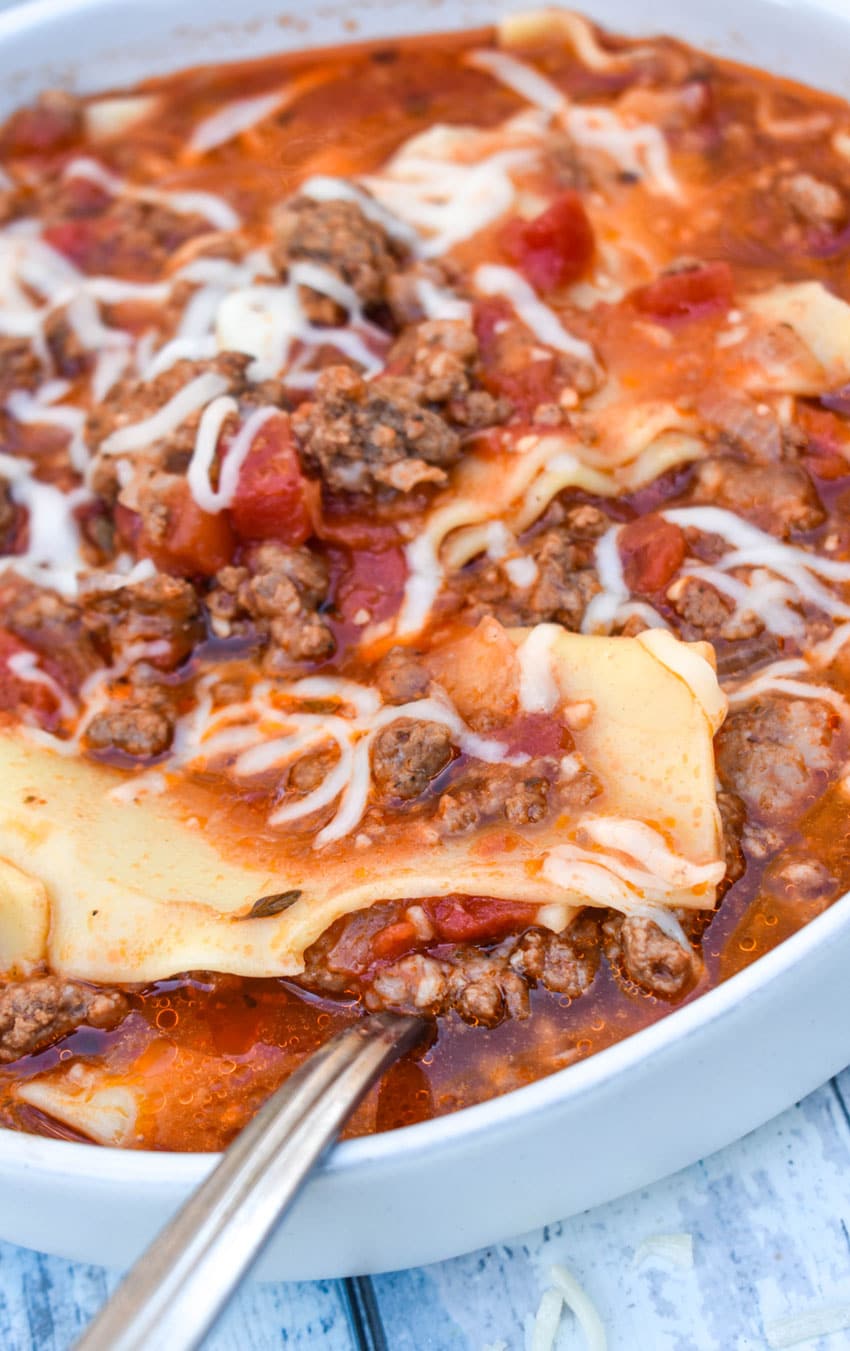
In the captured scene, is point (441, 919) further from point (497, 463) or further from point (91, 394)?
point (91, 394)

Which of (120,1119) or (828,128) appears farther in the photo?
(828,128)

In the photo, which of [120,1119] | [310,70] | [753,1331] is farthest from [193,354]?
[753,1331]

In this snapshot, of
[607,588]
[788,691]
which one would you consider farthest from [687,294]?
[788,691]

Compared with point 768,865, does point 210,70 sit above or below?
→ above

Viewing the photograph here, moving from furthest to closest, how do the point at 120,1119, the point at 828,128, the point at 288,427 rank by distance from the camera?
the point at 828,128, the point at 288,427, the point at 120,1119

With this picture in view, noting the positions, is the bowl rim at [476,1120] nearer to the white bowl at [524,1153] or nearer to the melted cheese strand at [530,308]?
the white bowl at [524,1153]

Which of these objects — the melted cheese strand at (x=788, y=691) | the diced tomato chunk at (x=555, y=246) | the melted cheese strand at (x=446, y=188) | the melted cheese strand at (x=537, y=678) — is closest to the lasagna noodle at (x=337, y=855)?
the melted cheese strand at (x=537, y=678)

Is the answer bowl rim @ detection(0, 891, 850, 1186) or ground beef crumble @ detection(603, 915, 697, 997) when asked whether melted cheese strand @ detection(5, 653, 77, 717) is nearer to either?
bowl rim @ detection(0, 891, 850, 1186)
